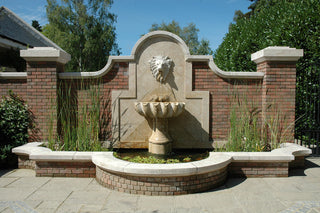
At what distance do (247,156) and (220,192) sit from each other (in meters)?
0.91

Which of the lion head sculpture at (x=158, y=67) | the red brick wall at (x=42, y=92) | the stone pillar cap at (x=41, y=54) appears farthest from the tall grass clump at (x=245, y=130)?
the stone pillar cap at (x=41, y=54)

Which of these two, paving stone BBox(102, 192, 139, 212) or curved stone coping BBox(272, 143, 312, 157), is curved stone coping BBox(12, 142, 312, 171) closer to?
curved stone coping BBox(272, 143, 312, 157)

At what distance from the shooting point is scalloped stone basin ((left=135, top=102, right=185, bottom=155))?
4863mm

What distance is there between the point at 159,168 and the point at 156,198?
421 millimetres

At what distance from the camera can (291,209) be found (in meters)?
3.20

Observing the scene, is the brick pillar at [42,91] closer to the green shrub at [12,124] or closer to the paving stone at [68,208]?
the green shrub at [12,124]

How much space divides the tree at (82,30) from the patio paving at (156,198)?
17.7m

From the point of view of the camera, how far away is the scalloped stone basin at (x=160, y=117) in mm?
4863

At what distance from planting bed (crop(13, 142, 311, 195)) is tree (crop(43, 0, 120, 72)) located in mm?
17293

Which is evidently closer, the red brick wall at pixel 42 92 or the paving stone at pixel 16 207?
the paving stone at pixel 16 207

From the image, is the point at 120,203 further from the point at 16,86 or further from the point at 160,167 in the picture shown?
the point at 16,86

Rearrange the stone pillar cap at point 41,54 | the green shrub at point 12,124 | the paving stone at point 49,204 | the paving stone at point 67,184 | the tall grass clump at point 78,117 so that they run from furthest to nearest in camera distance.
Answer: the stone pillar cap at point 41,54 < the green shrub at point 12,124 < the tall grass clump at point 78,117 < the paving stone at point 67,184 < the paving stone at point 49,204

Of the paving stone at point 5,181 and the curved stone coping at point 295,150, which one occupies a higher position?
the curved stone coping at point 295,150

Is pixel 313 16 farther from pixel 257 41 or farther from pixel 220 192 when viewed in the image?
pixel 220 192
